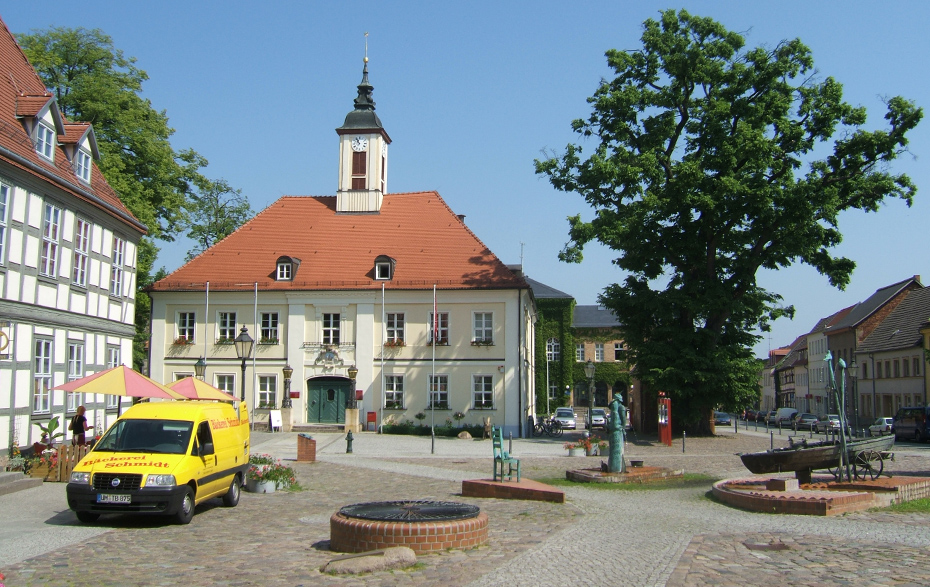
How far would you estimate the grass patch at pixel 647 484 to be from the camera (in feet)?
61.3

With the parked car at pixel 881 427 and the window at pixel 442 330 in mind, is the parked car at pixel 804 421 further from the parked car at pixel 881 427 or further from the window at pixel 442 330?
the window at pixel 442 330

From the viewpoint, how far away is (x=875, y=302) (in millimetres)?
73750

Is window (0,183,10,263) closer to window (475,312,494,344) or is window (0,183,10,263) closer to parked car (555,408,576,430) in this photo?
window (475,312,494,344)

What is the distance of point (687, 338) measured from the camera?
36844mm

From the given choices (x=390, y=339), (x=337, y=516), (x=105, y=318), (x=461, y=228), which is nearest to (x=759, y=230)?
(x=461, y=228)

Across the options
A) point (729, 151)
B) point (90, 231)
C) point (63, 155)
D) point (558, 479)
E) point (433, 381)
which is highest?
point (729, 151)

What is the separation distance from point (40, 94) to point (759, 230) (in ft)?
89.6

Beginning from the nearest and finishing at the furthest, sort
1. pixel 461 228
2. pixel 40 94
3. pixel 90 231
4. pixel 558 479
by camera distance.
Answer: pixel 558 479
pixel 40 94
pixel 90 231
pixel 461 228

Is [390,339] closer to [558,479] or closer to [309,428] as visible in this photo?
[309,428]

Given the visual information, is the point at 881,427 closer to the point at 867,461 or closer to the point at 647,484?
the point at 647,484

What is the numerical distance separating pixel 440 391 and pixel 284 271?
9805mm

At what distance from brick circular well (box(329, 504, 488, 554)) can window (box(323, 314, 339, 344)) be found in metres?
31.6

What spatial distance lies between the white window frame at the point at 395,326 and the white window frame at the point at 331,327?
7.88ft

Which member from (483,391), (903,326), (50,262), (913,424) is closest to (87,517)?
(50,262)
